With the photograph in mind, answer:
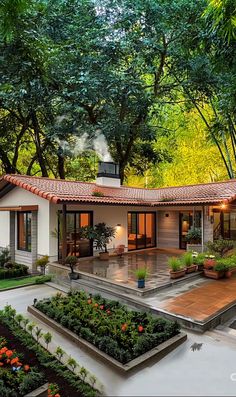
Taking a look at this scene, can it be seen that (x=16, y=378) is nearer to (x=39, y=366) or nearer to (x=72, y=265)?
(x=39, y=366)

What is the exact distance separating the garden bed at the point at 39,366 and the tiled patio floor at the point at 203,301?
309 cm

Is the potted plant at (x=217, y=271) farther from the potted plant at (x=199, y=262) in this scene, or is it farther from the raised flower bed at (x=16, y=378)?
the raised flower bed at (x=16, y=378)

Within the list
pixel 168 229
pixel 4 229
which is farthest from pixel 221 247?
Answer: pixel 4 229

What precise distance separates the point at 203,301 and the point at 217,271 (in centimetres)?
247

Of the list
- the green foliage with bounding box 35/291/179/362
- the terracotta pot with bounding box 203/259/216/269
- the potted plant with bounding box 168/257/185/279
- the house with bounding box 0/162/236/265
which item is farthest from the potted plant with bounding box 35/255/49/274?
the terracotta pot with bounding box 203/259/216/269

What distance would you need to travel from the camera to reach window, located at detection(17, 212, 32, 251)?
1220 centimetres

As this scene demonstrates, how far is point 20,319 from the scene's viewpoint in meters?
5.98

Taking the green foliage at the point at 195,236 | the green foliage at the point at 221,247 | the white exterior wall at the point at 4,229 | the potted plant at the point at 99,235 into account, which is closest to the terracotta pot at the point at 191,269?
the green foliage at the point at 221,247

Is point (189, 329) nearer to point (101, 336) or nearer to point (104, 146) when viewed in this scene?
point (101, 336)

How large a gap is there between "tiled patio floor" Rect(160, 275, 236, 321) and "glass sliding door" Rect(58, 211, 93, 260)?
5.35m

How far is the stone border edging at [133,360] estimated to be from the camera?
4.40 meters

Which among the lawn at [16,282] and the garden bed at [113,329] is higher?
the garden bed at [113,329]

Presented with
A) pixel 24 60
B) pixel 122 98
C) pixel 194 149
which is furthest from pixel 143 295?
pixel 194 149

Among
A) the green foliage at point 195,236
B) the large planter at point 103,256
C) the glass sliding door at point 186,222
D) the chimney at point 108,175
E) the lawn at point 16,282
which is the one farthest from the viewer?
the chimney at point 108,175
